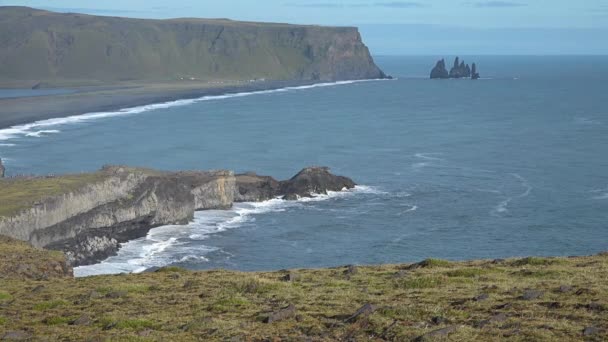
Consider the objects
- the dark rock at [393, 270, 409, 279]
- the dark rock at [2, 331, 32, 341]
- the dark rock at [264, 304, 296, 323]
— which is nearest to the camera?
the dark rock at [2, 331, 32, 341]

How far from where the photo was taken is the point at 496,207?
292 feet

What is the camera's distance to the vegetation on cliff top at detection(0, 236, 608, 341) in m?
20.2

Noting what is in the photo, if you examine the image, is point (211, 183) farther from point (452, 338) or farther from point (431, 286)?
point (452, 338)

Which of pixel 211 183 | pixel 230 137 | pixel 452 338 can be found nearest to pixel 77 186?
pixel 211 183

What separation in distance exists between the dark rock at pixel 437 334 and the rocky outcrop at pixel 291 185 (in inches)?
3028

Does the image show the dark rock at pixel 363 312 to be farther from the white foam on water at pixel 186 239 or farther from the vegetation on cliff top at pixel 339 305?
the white foam on water at pixel 186 239

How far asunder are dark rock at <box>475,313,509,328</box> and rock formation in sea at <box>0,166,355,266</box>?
49.5m

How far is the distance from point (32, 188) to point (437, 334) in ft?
208

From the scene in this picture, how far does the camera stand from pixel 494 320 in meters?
20.3

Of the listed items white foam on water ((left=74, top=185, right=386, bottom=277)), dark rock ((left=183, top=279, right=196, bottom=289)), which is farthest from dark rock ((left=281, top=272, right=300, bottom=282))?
white foam on water ((left=74, top=185, right=386, bottom=277))

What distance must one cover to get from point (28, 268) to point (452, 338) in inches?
956

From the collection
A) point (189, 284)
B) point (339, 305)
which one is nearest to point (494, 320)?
point (339, 305)

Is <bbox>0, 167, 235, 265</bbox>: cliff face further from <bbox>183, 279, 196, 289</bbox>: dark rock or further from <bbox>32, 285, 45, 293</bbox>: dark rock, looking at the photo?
<bbox>183, 279, 196, 289</bbox>: dark rock

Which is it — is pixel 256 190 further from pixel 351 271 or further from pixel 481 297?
pixel 481 297
